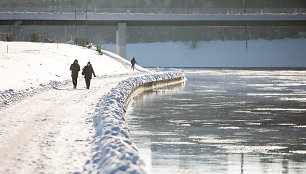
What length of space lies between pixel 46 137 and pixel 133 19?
90951mm

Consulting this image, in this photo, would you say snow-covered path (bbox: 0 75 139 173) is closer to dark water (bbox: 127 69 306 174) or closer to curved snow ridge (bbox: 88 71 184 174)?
curved snow ridge (bbox: 88 71 184 174)

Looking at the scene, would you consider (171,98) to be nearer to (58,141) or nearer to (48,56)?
(58,141)

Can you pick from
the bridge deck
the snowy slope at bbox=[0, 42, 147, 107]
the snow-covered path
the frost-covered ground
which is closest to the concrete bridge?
the bridge deck

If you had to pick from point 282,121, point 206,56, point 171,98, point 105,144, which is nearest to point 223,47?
point 206,56

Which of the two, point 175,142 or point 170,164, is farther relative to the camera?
point 175,142

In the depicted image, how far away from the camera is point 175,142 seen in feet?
56.4

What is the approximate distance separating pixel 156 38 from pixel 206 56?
19.8 m

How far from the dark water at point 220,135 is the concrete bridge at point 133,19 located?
74304 mm

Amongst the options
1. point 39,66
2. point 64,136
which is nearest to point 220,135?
point 64,136

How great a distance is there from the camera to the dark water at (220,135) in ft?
44.8

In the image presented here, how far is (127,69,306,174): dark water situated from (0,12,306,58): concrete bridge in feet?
244

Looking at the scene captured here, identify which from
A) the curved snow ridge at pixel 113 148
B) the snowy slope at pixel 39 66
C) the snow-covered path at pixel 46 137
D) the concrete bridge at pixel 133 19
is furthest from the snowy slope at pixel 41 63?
the concrete bridge at pixel 133 19

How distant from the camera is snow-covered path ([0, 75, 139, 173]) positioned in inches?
484

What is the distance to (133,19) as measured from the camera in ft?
349
